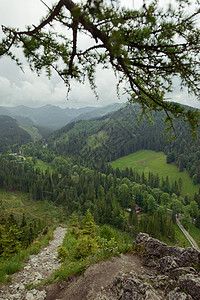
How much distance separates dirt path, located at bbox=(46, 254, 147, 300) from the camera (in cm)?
A: 569

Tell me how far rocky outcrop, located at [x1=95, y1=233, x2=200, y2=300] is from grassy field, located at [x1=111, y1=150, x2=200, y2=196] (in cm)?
10143

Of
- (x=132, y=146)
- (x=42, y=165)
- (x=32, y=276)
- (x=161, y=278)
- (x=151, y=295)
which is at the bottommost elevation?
(x=42, y=165)

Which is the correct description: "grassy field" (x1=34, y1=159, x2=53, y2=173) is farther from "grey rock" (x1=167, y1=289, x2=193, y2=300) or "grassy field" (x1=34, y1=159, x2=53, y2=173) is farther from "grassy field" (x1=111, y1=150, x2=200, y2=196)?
"grey rock" (x1=167, y1=289, x2=193, y2=300)

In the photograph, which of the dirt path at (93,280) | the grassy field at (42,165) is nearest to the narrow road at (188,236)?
the dirt path at (93,280)

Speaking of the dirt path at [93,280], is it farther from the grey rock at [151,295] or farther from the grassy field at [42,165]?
the grassy field at [42,165]

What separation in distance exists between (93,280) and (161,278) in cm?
Result: 269

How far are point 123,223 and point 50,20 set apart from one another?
61.3m

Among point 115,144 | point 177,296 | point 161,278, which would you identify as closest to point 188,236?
point 161,278

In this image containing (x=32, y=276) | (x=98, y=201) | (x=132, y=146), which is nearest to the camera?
(x=32, y=276)

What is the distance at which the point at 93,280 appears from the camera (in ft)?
20.3

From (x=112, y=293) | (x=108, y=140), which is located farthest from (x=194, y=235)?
(x=108, y=140)

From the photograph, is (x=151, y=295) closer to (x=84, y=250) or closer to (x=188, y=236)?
(x=84, y=250)

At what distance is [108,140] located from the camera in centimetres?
18738

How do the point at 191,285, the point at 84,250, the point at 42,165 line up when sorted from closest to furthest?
the point at 191,285, the point at 84,250, the point at 42,165
